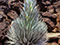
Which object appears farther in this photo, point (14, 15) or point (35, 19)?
point (14, 15)

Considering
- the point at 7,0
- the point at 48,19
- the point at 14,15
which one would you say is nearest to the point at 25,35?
the point at 14,15

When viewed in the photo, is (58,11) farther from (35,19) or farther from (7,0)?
(35,19)

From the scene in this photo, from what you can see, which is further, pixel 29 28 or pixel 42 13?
pixel 42 13

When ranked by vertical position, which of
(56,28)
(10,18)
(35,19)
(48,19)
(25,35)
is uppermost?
(35,19)

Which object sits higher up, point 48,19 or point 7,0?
point 7,0

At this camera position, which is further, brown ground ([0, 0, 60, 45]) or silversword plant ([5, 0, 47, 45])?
brown ground ([0, 0, 60, 45])

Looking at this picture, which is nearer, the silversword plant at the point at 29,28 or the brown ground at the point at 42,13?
the silversword plant at the point at 29,28

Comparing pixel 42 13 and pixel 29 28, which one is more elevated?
pixel 29 28

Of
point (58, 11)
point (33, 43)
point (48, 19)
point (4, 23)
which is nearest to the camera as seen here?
point (33, 43)
